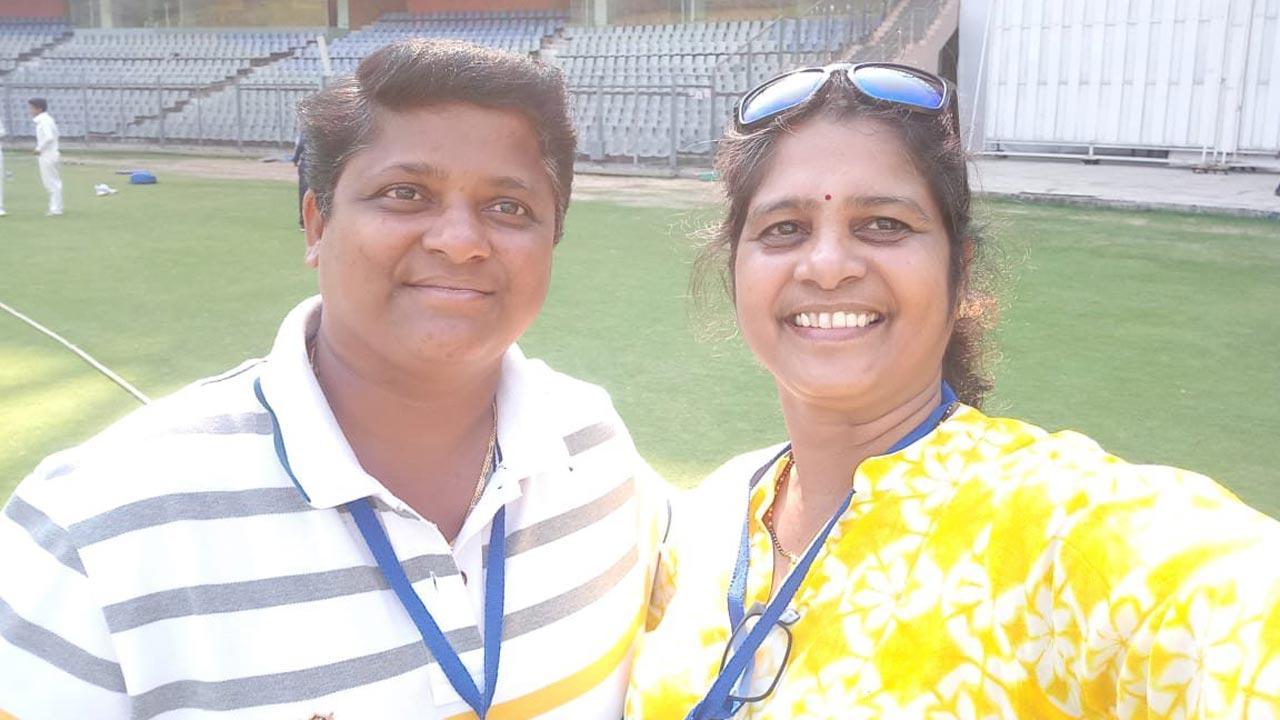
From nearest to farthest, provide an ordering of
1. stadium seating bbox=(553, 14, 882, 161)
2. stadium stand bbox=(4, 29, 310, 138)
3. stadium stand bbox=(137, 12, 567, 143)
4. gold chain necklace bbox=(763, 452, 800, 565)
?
gold chain necklace bbox=(763, 452, 800, 565) → stadium seating bbox=(553, 14, 882, 161) → stadium stand bbox=(137, 12, 567, 143) → stadium stand bbox=(4, 29, 310, 138)

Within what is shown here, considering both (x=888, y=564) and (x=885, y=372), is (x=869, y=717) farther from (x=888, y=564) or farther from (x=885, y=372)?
(x=885, y=372)

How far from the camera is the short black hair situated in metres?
1.50

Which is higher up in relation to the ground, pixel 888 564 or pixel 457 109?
pixel 457 109

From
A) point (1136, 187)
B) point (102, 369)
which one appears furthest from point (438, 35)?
point (102, 369)

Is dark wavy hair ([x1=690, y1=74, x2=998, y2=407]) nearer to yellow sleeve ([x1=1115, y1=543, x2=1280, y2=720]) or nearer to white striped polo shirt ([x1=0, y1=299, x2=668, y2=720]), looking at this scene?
white striped polo shirt ([x1=0, y1=299, x2=668, y2=720])

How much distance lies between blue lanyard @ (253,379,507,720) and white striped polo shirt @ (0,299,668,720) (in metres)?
0.01

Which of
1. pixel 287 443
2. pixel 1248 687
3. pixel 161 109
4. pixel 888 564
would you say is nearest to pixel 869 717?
pixel 888 564

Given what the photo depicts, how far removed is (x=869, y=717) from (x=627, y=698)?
1.64 ft

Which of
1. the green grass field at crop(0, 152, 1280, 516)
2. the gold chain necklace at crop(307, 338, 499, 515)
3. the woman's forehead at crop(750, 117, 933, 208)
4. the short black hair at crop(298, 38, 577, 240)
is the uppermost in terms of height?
the short black hair at crop(298, 38, 577, 240)

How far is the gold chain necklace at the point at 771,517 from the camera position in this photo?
1564 millimetres

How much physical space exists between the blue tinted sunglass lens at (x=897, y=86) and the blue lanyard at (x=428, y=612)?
863 millimetres

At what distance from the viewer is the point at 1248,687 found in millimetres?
895

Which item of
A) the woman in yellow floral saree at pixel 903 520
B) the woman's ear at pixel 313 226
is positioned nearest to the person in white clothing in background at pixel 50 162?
the woman's ear at pixel 313 226

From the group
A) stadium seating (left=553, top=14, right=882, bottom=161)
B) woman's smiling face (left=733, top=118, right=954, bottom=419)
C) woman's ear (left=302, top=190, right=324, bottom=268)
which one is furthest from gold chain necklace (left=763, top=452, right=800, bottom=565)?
stadium seating (left=553, top=14, right=882, bottom=161)
